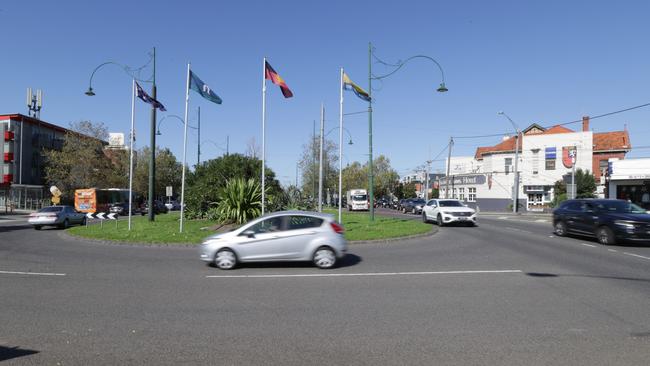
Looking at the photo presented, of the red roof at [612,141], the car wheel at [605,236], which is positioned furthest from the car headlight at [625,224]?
the red roof at [612,141]

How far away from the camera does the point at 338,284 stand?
854cm

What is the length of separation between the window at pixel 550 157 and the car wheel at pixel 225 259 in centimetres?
4770

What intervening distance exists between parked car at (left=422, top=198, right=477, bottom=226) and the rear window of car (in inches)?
564

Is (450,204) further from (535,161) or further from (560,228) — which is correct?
(535,161)

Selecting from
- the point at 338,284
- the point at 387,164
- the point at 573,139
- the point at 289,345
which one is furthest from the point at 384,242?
the point at 387,164

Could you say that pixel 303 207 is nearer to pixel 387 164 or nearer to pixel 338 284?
pixel 338 284

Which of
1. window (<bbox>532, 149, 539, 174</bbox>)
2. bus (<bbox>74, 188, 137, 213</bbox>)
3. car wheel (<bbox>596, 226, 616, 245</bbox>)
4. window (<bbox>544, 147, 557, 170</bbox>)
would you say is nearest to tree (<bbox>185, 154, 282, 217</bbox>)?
car wheel (<bbox>596, 226, 616, 245</bbox>)

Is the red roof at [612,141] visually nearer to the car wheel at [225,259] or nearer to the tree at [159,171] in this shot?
the car wheel at [225,259]

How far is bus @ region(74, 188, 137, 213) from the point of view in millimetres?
40156

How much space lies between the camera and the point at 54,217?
981 inches

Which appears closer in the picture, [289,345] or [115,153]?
[289,345]

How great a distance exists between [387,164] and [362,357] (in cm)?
9627

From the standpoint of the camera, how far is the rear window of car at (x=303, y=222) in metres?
10.7

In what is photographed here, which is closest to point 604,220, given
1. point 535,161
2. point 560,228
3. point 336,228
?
point 560,228
